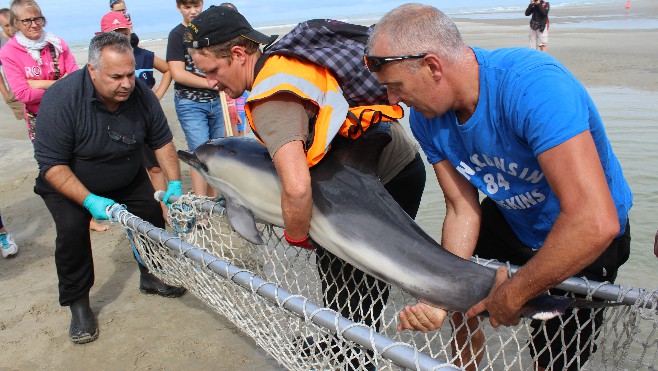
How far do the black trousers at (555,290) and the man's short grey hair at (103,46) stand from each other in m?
2.30

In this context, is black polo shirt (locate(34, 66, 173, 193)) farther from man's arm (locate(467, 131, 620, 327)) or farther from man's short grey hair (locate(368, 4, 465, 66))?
man's arm (locate(467, 131, 620, 327))

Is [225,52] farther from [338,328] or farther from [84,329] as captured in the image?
[84,329]

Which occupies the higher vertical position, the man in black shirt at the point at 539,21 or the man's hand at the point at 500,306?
the man's hand at the point at 500,306

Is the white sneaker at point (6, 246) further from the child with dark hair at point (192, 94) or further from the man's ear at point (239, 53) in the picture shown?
the man's ear at point (239, 53)

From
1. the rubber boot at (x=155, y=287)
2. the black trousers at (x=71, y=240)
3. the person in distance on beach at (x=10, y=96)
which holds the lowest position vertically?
the rubber boot at (x=155, y=287)

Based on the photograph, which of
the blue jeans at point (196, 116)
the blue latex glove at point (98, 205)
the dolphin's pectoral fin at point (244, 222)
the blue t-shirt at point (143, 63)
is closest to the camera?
the dolphin's pectoral fin at point (244, 222)

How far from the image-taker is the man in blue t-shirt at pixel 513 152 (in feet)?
5.77

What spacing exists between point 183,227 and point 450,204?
5.25 feet

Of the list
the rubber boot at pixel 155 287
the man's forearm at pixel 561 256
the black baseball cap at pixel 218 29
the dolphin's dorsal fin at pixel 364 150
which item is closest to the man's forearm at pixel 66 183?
the rubber boot at pixel 155 287

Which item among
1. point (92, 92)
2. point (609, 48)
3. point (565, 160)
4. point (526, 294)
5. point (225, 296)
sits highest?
point (565, 160)

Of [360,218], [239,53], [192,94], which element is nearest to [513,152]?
[360,218]

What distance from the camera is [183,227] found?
3365mm

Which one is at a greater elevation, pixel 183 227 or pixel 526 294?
pixel 526 294

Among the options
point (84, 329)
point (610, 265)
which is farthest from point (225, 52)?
point (84, 329)
